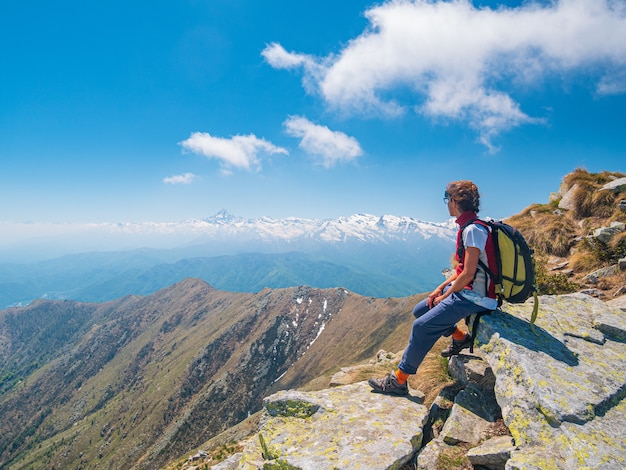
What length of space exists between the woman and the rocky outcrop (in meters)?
0.82

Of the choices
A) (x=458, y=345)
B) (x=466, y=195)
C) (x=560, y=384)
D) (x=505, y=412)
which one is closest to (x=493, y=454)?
(x=505, y=412)

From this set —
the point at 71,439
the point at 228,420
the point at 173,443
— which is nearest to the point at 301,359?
the point at 228,420

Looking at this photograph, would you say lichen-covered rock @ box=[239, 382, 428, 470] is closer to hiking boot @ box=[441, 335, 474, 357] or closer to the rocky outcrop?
the rocky outcrop

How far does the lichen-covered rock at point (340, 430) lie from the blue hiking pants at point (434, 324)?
134 centimetres

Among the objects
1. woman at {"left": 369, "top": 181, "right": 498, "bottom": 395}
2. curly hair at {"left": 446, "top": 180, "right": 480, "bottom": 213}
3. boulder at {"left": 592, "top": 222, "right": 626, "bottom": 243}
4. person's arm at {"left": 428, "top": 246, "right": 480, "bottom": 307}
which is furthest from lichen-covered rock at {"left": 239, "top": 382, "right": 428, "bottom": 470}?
boulder at {"left": 592, "top": 222, "right": 626, "bottom": 243}

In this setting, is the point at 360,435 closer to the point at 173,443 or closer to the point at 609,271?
the point at 609,271

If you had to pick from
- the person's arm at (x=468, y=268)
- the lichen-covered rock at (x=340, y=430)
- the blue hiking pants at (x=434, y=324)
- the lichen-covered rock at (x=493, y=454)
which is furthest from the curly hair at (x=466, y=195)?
the lichen-covered rock at (x=340, y=430)

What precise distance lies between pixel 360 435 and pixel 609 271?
43.4 ft

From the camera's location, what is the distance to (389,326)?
175 m

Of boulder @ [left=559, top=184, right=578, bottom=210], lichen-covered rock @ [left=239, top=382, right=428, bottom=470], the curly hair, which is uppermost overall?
boulder @ [left=559, top=184, right=578, bottom=210]

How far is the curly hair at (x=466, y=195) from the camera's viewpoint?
26.3ft

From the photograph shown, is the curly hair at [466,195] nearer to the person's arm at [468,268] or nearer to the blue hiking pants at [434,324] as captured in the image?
the person's arm at [468,268]

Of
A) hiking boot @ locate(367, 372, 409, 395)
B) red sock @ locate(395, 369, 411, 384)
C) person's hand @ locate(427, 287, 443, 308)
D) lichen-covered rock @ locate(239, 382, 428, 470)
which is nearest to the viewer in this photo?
lichen-covered rock @ locate(239, 382, 428, 470)

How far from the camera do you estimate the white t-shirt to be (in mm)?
7145
